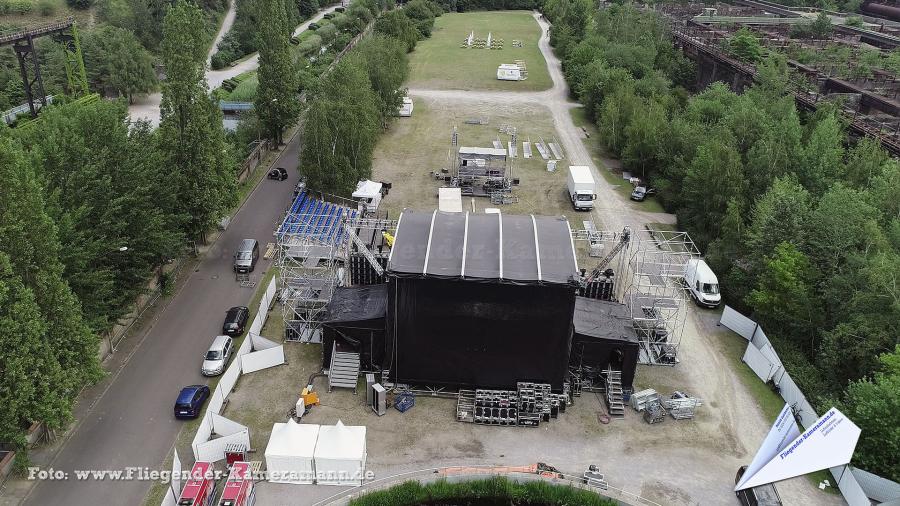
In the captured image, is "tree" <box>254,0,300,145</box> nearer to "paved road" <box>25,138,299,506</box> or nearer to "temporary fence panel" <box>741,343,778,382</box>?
"paved road" <box>25,138,299,506</box>

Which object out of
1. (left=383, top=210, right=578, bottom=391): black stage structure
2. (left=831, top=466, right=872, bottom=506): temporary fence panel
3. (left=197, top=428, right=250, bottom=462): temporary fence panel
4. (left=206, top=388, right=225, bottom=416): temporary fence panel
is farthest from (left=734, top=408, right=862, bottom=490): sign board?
(left=206, top=388, right=225, bottom=416): temporary fence panel

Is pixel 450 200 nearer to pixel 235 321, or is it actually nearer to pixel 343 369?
pixel 235 321

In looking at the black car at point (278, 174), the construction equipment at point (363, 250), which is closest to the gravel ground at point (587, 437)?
the construction equipment at point (363, 250)

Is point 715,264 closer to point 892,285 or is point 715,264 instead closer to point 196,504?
point 892,285

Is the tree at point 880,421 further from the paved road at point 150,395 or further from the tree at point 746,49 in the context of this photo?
the tree at point 746,49

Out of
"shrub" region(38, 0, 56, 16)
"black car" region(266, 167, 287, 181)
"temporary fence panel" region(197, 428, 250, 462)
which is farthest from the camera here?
"shrub" region(38, 0, 56, 16)
